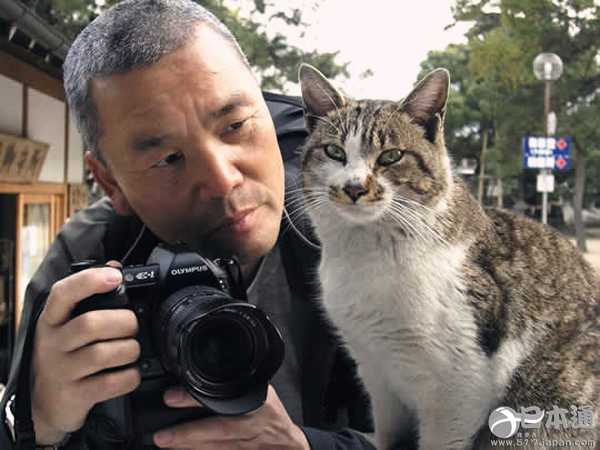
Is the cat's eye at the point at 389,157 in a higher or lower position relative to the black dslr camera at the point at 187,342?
higher

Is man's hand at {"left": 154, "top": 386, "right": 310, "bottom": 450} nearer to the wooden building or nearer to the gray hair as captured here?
the gray hair

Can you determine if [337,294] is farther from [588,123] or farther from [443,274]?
[588,123]

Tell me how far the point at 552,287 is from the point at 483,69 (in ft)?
1.36

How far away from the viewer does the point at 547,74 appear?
982 millimetres

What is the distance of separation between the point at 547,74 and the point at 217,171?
62 centimetres

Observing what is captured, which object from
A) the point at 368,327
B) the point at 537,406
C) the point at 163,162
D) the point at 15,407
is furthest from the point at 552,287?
the point at 15,407

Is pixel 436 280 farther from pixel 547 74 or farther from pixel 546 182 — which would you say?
pixel 547 74

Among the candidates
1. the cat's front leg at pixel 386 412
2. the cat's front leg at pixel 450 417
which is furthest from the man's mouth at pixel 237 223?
the cat's front leg at pixel 450 417

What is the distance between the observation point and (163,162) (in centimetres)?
104

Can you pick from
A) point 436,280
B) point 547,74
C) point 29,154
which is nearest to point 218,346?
point 436,280

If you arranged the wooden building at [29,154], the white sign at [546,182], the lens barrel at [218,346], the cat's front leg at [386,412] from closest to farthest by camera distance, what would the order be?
the lens barrel at [218,346] → the white sign at [546,182] → the cat's front leg at [386,412] → the wooden building at [29,154]

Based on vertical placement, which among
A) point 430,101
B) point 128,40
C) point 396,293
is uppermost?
point 128,40

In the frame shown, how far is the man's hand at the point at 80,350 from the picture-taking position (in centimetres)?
100

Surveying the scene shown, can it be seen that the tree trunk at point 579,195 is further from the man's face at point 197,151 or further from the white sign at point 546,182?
the man's face at point 197,151
